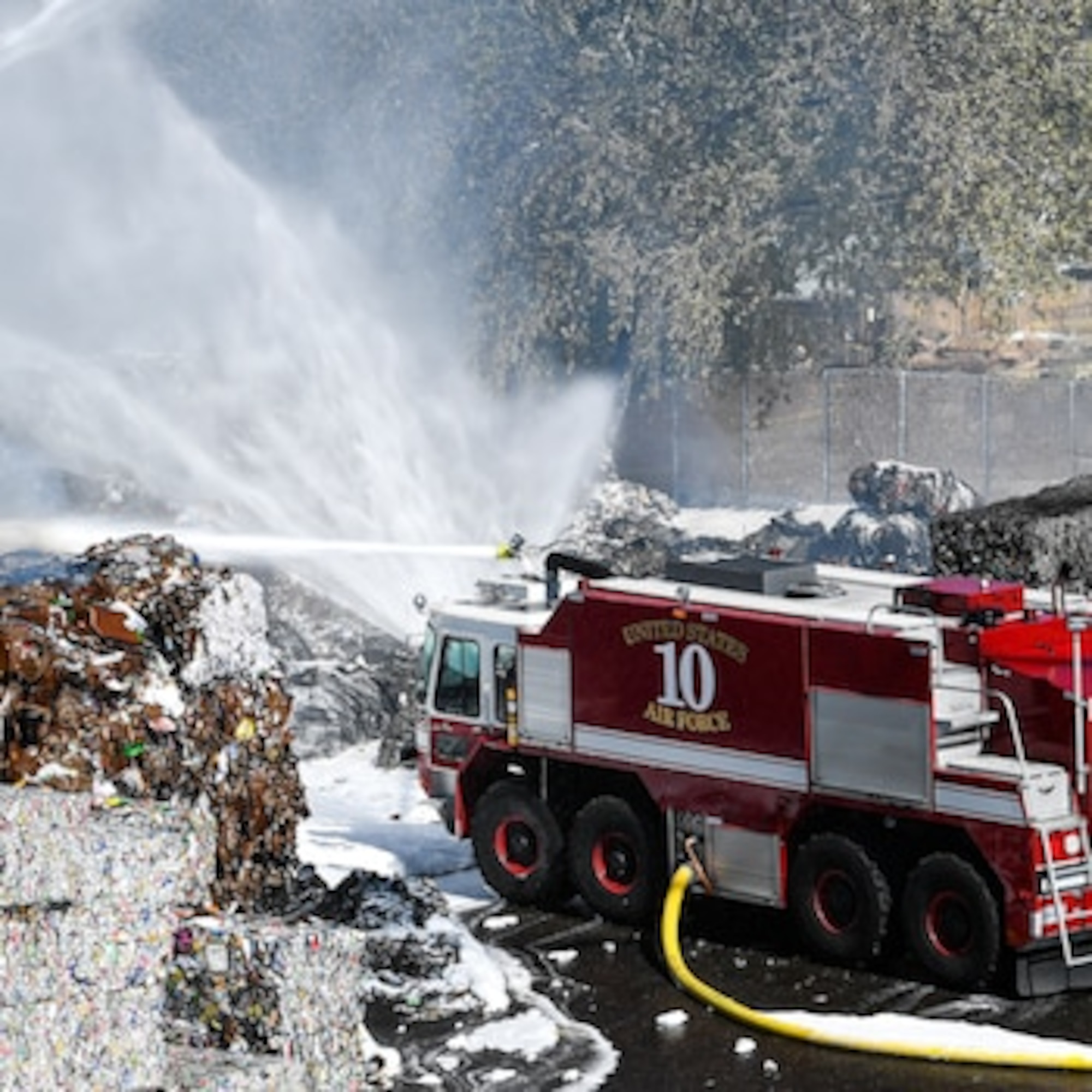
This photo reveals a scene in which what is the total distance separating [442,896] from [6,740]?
394cm

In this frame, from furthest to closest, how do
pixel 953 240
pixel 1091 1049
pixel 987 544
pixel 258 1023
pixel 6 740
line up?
pixel 953 240 < pixel 987 544 < pixel 6 740 < pixel 1091 1049 < pixel 258 1023

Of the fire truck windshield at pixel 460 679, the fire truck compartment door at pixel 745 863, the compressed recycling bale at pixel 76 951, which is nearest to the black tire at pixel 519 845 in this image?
the fire truck windshield at pixel 460 679

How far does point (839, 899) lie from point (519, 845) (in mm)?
3287

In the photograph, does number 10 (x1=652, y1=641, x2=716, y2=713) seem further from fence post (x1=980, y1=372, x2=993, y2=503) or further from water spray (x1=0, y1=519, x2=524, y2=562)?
fence post (x1=980, y1=372, x2=993, y2=503)

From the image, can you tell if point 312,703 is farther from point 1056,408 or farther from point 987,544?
point 1056,408

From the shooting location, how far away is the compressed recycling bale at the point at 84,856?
13.7 metres

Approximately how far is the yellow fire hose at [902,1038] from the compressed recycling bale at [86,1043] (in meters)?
5.71

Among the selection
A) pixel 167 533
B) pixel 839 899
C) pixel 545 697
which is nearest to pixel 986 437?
pixel 167 533

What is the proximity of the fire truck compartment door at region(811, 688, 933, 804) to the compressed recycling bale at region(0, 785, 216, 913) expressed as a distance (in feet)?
21.4

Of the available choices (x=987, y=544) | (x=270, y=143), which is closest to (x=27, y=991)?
(x=987, y=544)

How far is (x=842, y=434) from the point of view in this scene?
4538 centimetres

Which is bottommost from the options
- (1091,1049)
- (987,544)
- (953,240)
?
(1091,1049)

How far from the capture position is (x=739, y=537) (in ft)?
137

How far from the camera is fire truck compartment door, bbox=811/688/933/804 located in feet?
63.1
